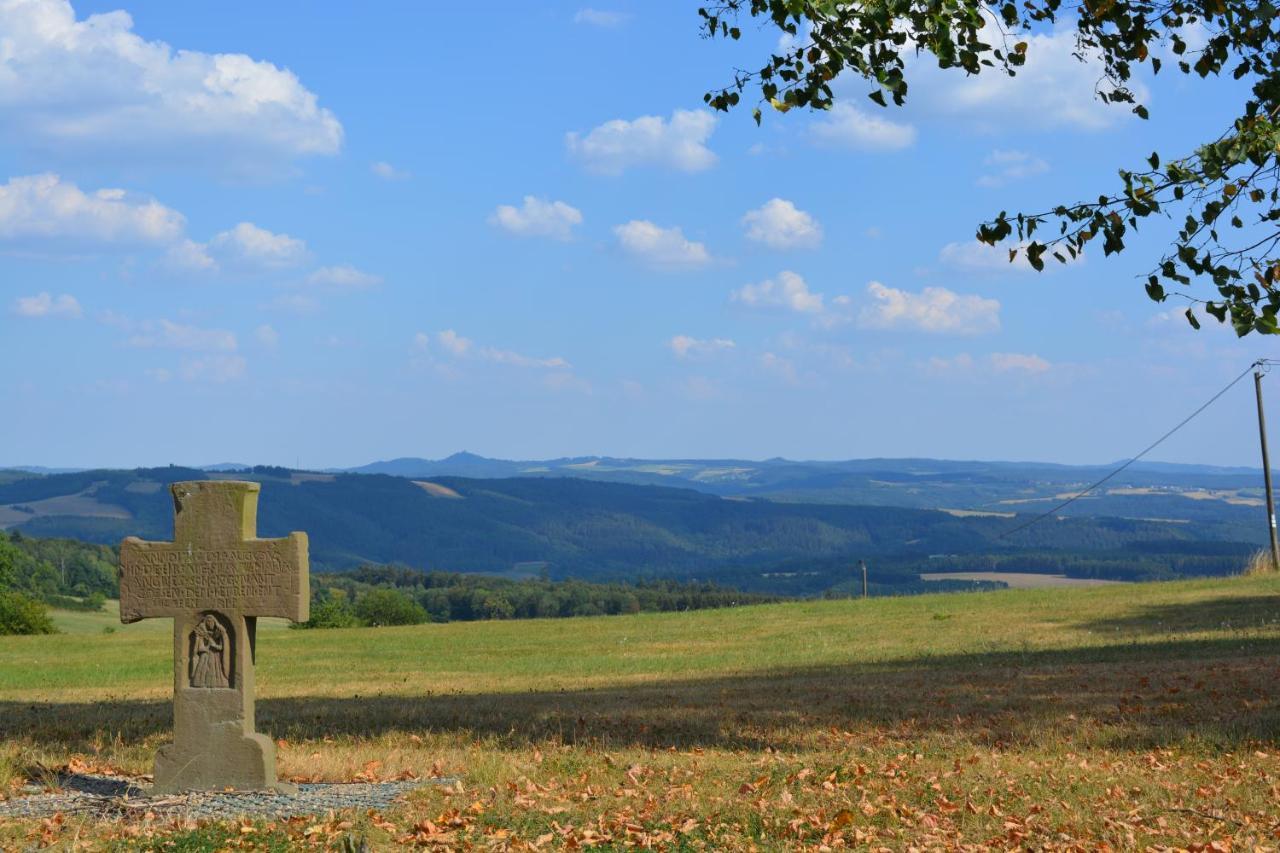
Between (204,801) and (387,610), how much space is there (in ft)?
189

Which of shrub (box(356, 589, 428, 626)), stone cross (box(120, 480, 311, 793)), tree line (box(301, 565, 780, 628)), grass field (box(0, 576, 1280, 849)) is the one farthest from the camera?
tree line (box(301, 565, 780, 628))

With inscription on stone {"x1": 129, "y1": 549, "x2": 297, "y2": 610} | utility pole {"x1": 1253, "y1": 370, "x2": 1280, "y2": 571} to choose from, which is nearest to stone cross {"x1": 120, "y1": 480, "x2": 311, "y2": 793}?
inscription on stone {"x1": 129, "y1": 549, "x2": 297, "y2": 610}

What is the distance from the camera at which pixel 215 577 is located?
38.2ft

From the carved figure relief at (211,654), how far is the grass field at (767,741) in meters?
1.15

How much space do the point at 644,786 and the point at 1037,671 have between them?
41.8 feet

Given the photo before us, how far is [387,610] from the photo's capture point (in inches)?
2640

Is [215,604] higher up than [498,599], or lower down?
higher up

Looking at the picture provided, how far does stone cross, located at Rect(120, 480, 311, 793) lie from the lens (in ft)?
37.2

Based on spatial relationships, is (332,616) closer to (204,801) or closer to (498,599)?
(498,599)

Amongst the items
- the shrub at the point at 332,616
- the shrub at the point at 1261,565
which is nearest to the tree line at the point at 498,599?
the shrub at the point at 332,616

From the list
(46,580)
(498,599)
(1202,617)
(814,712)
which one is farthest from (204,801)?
(46,580)

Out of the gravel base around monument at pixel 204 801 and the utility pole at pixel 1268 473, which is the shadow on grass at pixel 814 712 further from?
the utility pole at pixel 1268 473

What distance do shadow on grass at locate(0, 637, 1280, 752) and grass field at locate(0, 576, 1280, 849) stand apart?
64mm

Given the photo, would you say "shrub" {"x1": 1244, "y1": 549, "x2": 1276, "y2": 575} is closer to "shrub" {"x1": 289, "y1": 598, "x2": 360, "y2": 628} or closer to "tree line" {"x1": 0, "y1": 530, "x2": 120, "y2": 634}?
"shrub" {"x1": 289, "y1": 598, "x2": 360, "y2": 628}
